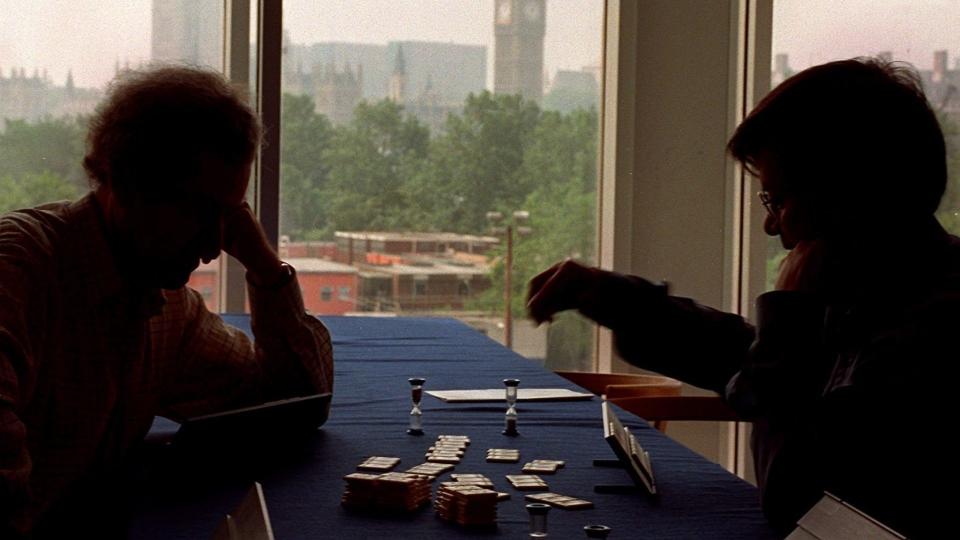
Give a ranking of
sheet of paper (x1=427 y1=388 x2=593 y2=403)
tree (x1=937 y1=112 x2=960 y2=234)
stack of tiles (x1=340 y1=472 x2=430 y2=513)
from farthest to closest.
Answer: tree (x1=937 y1=112 x2=960 y2=234) < sheet of paper (x1=427 y1=388 x2=593 y2=403) < stack of tiles (x1=340 y1=472 x2=430 y2=513)

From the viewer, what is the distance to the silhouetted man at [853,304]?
165 centimetres

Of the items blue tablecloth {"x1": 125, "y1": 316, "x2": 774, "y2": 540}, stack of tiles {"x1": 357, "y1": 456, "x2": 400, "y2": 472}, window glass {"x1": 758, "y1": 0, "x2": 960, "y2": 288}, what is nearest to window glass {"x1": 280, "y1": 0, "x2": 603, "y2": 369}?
window glass {"x1": 758, "y1": 0, "x2": 960, "y2": 288}

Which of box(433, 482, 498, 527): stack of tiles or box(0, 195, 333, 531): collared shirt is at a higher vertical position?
box(0, 195, 333, 531): collared shirt

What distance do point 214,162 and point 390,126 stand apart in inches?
169

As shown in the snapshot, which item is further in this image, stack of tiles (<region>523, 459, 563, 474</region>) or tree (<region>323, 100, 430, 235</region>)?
tree (<region>323, 100, 430, 235</region>)

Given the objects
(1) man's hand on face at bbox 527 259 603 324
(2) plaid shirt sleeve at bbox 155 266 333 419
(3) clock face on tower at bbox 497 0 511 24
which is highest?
(3) clock face on tower at bbox 497 0 511 24

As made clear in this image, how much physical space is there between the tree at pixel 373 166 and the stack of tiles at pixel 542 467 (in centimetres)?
420

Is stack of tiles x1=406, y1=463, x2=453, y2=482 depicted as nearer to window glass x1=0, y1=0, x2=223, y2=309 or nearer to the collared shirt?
the collared shirt

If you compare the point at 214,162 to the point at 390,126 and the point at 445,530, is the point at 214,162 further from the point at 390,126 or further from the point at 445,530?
the point at 390,126

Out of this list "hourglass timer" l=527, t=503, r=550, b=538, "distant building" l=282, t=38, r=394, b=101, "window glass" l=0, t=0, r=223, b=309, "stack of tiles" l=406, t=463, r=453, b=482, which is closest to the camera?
"hourglass timer" l=527, t=503, r=550, b=538

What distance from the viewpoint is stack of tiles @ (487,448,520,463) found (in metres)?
2.11

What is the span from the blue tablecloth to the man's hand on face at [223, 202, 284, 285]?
36cm

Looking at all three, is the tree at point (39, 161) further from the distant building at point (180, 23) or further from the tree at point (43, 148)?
the distant building at point (180, 23)

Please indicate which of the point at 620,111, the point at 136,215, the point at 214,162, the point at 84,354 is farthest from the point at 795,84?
the point at 620,111
